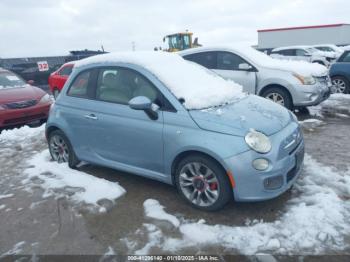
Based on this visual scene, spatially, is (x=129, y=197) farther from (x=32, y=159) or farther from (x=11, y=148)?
(x=11, y=148)

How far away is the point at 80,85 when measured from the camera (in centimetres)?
498

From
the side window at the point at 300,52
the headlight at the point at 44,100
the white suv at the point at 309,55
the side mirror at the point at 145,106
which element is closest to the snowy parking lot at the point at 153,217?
the side mirror at the point at 145,106

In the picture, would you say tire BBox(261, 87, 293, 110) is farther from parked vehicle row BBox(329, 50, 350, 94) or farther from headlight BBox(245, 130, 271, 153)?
headlight BBox(245, 130, 271, 153)

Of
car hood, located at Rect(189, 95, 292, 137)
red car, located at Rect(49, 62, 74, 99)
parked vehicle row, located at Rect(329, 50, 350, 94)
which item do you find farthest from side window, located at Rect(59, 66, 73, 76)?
car hood, located at Rect(189, 95, 292, 137)

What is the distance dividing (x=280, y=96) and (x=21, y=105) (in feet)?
20.0

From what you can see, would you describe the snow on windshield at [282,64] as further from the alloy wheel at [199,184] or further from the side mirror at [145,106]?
the alloy wheel at [199,184]

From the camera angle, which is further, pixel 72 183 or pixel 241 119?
pixel 72 183

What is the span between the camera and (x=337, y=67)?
1016 cm

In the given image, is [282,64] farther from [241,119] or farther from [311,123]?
[241,119]

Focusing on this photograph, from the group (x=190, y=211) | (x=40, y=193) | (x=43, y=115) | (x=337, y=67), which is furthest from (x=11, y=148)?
(x=337, y=67)

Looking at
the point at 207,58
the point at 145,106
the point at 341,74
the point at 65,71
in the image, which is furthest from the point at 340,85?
the point at 65,71

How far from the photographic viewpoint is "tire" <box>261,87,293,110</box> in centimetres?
766

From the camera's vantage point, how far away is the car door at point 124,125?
160 inches

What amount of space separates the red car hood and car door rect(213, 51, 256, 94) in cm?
465
